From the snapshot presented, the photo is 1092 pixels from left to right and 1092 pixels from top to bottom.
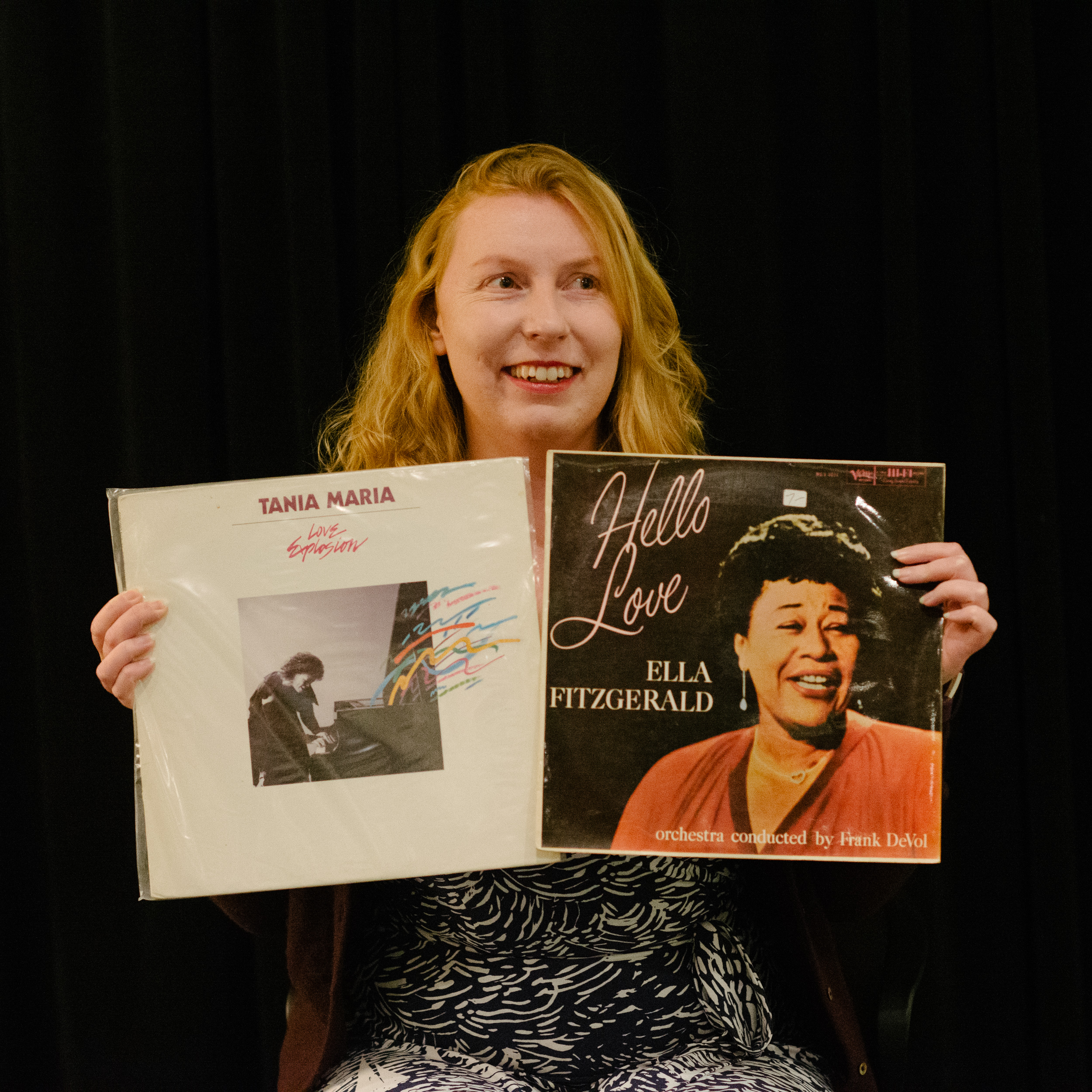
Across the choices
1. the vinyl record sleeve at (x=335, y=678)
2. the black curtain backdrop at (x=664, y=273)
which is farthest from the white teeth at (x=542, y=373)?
the black curtain backdrop at (x=664, y=273)

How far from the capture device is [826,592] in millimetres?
934

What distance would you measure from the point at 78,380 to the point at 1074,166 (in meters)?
1.75

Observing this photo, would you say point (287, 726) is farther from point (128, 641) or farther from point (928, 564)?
point (928, 564)

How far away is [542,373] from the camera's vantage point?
118cm

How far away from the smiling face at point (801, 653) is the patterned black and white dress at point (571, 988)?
0.88 feet

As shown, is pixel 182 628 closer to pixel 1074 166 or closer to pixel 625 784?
pixel 625 784

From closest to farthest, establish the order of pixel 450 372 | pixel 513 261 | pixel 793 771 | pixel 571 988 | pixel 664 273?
1. pixel 793 771
2. pixel 571 988
3. pixel 513 261
4. pixel 450 372
5. pixel 664 273

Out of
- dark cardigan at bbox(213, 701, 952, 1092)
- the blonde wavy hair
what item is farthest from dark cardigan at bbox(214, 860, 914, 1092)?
the blonde wavy hair

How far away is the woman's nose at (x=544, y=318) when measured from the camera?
3.76ft

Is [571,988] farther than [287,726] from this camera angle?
Yes

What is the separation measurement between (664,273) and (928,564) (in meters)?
0.96

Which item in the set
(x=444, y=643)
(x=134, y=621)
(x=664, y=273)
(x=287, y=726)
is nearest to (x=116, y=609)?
(x=134, y=621)

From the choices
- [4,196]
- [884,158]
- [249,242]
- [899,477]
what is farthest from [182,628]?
[884,158]

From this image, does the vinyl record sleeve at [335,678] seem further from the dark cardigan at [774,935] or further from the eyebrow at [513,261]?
the eyebrow at [513,261]
